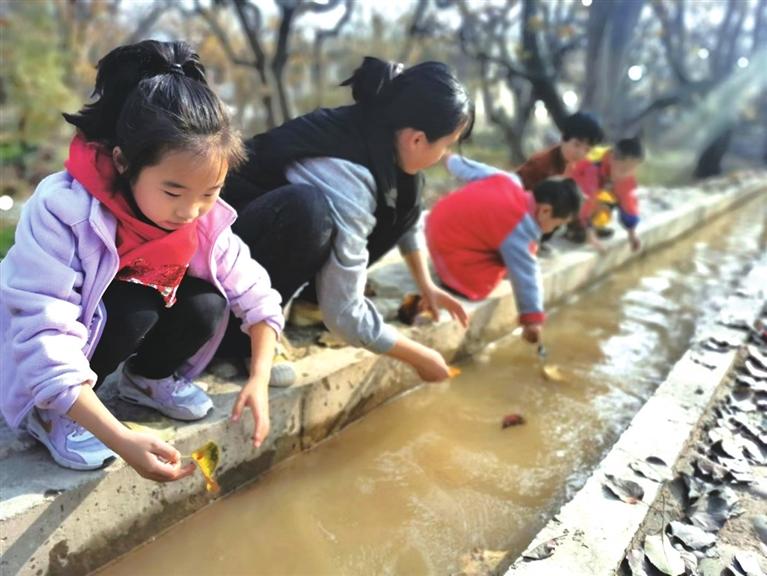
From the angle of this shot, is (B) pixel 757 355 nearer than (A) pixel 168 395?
No

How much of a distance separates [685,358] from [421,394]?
1048 mm

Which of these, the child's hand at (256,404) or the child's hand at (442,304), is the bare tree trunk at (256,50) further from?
the child's hand at (256,404)

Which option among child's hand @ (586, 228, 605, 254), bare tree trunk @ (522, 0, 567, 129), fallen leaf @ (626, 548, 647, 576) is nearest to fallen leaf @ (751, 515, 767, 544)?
fallen leaf @ (626, 548, 647, 576)

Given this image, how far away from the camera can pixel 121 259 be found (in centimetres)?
150

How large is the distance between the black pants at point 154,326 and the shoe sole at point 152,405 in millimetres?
68

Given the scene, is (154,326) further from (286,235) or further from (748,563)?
(748,563)

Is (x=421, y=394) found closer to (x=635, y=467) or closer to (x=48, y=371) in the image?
(x=635, y=467)

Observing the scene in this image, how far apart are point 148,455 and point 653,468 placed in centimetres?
130

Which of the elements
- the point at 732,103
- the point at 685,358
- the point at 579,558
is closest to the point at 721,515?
the point at 579,558

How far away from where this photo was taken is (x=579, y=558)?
4.64ft

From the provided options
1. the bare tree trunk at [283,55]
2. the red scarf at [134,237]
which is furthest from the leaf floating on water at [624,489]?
the bare tree trunk at [283,55]

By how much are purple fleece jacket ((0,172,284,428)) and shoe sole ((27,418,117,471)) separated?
4 centimetres

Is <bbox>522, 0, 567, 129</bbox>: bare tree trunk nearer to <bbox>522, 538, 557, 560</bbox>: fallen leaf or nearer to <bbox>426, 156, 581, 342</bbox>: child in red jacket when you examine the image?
<bbox>426, 156, 581, 342</bbox>: child in red jacket

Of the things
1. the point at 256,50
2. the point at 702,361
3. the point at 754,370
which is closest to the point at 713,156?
the point at 256,50
